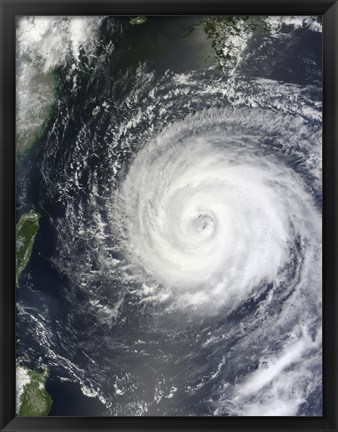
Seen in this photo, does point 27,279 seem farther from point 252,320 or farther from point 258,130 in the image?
point 258,130

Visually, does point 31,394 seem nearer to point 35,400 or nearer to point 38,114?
point 35,400

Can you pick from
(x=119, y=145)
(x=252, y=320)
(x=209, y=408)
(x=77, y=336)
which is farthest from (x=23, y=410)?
(x=119, y=145)

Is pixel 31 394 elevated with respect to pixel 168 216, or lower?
lower

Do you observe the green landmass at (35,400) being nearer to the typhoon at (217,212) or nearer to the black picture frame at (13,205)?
the black picture frame at (13,205)

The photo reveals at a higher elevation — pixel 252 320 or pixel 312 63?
pixel 312 63

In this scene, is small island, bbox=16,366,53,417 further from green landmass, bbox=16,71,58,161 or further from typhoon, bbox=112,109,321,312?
green landmass, bbox=16,71,58,161

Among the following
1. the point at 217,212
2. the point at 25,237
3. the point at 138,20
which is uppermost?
the point at 138,20

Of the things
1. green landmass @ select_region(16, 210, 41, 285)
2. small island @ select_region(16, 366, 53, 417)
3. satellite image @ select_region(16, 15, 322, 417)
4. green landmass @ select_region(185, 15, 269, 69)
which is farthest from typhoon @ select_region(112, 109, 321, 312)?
small island @ select_region(16, 366, 53, 417)

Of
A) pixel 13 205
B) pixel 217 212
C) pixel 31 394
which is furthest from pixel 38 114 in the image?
pixel 31 394
